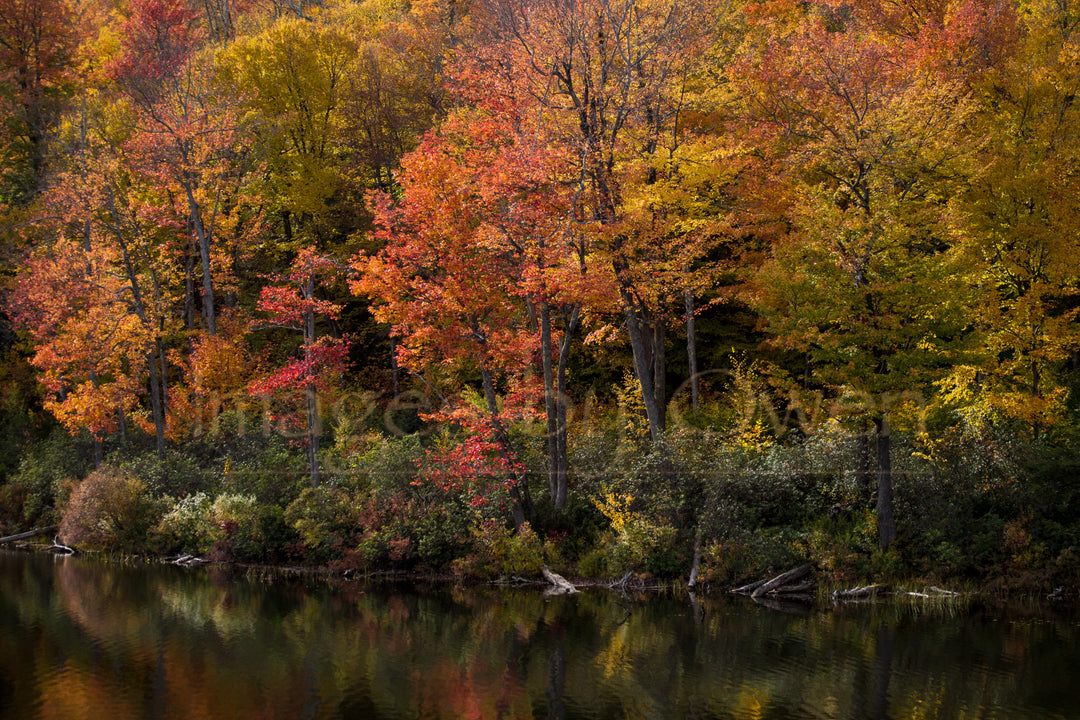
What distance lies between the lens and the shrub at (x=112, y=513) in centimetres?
2742

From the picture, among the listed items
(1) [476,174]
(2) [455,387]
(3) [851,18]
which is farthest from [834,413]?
(3) [851,18]

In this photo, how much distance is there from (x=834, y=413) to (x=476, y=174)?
1094 centimetres

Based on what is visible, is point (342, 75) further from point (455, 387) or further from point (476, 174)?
point (476, 174)

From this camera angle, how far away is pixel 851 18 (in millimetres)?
31906

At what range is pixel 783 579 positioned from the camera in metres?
19.9

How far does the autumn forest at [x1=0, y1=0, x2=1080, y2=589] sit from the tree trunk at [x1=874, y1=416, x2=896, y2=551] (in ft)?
0.24

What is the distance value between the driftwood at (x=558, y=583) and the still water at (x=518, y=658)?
0.58m

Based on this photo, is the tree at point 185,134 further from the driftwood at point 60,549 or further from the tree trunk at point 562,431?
the tree trunk at point 562,431

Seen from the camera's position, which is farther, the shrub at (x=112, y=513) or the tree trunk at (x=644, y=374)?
the shrub at (x=112, y=513)

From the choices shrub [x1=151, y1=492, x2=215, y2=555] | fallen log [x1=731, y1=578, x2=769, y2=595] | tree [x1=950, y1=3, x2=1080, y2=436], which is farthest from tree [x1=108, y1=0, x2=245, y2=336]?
tree [x1=950, y1=3, x2=1080, y2=436]

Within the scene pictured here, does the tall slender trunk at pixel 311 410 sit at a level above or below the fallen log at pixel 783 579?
above

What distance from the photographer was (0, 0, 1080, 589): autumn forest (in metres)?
20.0

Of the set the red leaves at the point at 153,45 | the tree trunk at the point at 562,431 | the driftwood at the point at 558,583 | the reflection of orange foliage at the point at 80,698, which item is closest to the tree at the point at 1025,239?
the tree trunk at the point at 562,431

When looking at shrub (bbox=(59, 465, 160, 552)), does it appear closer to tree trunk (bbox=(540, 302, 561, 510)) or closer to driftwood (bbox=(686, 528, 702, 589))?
tree trunk (bbox=(540, 302, 561, 510))
